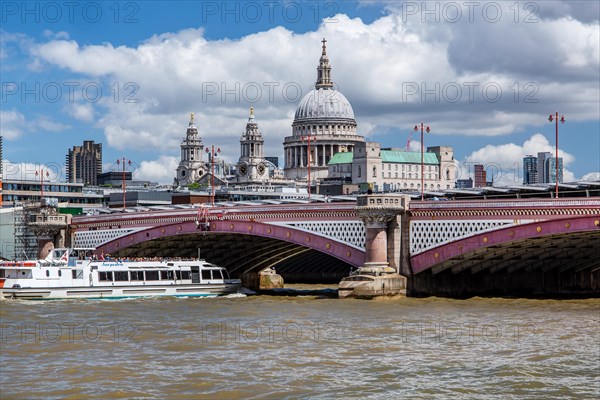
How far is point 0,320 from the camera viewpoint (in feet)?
190

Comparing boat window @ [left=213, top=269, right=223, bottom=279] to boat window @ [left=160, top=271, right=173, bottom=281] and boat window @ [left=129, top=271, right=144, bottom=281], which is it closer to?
boat window @ [left=160, top=271, right=173, bottom=281]

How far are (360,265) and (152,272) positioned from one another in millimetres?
13355

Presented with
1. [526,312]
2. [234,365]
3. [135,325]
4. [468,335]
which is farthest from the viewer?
[526,312]

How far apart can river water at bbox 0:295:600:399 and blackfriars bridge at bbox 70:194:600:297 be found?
154 inches

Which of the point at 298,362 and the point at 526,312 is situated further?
the point at 526,312

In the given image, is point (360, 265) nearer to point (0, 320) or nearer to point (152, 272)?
point (152, 272)

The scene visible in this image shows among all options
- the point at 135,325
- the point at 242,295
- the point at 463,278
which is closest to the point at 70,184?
the point at 242,295

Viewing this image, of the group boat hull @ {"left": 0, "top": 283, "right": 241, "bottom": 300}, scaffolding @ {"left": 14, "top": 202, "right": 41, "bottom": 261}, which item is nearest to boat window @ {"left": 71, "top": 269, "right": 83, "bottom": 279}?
boat hull @ {"left": 0, "top": 283, "right": 241, "bottom": 300}

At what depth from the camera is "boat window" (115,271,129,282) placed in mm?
73812

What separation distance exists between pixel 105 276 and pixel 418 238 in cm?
1922

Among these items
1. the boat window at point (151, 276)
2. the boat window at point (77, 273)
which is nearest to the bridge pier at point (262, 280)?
the boat window at point (151, 276)

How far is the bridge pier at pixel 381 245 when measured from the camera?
6869 centimetres

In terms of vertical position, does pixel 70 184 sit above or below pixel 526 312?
above

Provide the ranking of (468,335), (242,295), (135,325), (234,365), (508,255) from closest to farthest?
(234,365)
(468,335)
(135,325)
(508,255)
(242,295)
